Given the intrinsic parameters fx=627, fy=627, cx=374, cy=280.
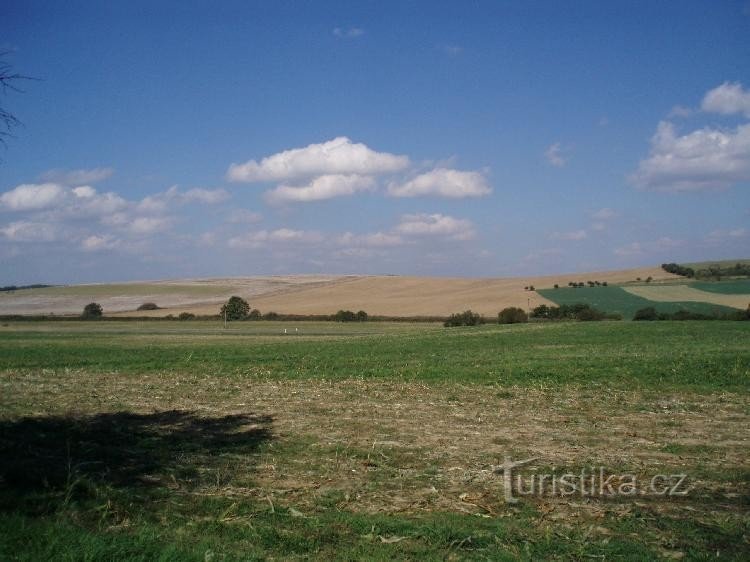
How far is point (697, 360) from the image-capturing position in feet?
76.6

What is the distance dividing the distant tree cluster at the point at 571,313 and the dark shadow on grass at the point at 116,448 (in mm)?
55281

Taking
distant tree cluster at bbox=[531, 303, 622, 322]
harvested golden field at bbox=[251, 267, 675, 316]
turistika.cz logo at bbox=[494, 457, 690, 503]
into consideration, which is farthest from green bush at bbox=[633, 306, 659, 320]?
turistika.cz logo at bbox=[494, 457, 690, 503]

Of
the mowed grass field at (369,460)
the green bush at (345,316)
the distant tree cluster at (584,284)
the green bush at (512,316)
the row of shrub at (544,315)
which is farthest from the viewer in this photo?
the distant tree cluster at (584,284)

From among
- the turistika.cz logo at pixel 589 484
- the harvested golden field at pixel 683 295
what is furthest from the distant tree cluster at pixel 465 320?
the turistika.cz logo at pixel 589 484

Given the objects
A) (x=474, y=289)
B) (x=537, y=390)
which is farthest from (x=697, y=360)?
(x=474, y=289)

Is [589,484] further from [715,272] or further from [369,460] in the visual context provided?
[715,272]

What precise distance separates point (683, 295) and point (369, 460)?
7226 cm

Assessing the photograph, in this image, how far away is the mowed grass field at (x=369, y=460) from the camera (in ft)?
21.4

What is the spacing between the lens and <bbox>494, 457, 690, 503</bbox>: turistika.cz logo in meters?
8.23

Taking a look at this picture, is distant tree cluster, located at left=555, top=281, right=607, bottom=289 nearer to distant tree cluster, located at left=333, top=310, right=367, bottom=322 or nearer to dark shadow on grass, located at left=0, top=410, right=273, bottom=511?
distant tree cluster, located at left=333, top=310, right=367, bottom=322

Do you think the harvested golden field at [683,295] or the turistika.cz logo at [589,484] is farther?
the harvested golden field at [683,295]

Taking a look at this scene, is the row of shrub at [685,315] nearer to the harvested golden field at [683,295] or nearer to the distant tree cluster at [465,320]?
the harvested golden field at [683,295]

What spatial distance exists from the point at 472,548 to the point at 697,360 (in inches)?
795

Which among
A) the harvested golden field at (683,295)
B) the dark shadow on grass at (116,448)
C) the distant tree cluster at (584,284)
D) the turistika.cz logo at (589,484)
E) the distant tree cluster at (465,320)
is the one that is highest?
the distant tree cluster at (584,284)
